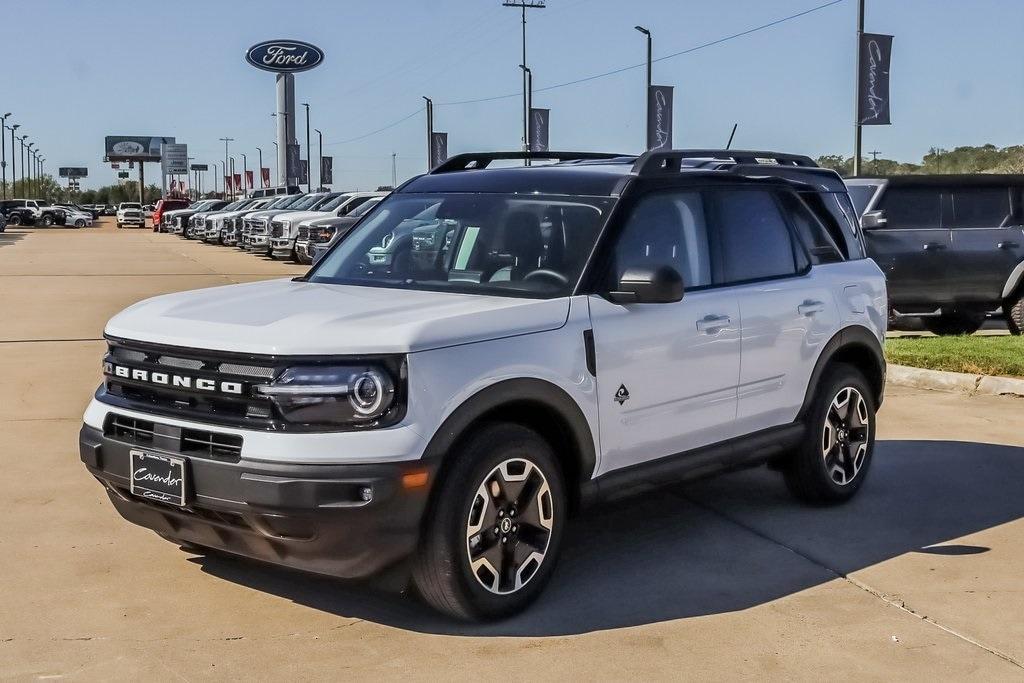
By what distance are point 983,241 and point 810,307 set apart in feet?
29.5

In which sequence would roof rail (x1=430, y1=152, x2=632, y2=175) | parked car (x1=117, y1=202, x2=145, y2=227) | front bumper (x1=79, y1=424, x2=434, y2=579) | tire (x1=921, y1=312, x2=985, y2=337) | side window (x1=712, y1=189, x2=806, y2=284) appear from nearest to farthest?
front bumper (x1=79, y1=424, x2=434, y2=579) < side window (x1=712, y1=189, x2=806, y2=284) < roof rail (x1=430, y1=152, x2=632, y2=175) < tire (x1=921, y1=312, x2=985, y2=337) < parked car (x1=117, y1=202, x2=145, y2=227)

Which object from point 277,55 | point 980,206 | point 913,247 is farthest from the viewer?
point 277,55

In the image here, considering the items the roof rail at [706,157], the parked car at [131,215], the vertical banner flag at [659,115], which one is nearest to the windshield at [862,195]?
the roof rail at [706,157]

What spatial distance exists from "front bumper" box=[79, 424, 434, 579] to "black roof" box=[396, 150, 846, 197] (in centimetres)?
183

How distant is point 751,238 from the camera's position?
6.30 m

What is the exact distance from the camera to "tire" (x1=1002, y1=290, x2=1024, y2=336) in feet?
48.0

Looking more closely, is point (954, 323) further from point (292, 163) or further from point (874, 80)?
point (292, 163)

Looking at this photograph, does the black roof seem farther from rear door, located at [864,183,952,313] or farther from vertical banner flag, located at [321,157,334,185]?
vertical banner flag, located at [321,157,334,185]

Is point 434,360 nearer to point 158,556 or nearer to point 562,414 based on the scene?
point 562,414

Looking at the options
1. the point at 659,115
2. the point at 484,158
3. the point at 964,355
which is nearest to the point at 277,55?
the point at 659,115

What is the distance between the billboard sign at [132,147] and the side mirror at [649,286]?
553 feet

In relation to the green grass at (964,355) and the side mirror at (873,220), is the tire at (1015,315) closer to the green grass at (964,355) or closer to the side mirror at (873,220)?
the green grass at (964,355)

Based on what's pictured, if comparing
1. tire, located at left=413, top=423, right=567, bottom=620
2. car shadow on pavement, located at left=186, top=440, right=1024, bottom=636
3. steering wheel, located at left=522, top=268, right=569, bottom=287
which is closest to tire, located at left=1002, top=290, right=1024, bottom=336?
car shadow on pavement, located at left=186, top=440, right=1024, bottom=636

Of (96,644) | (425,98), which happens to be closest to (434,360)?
(96,644)
